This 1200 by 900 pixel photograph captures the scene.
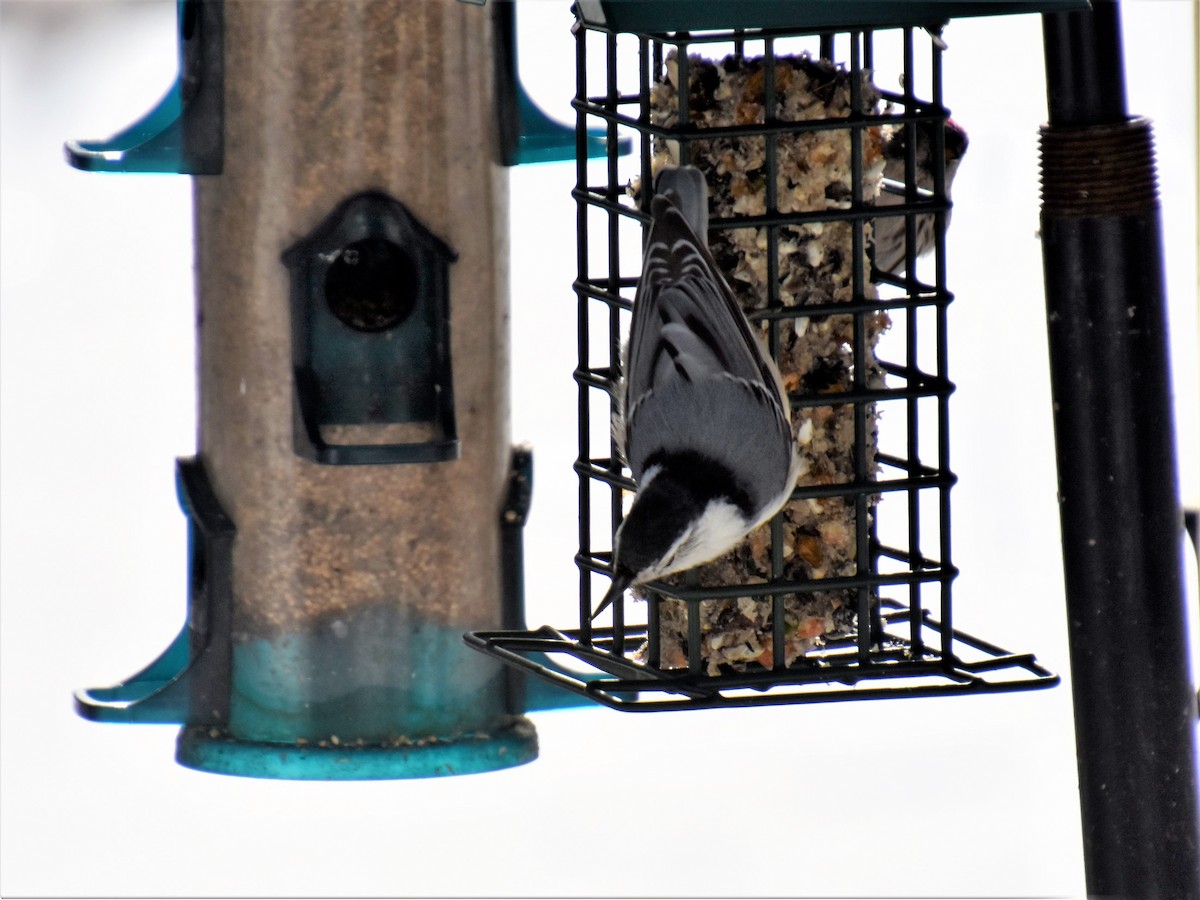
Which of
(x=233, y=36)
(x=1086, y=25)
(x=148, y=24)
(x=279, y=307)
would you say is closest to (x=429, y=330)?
(x=279, y=307)

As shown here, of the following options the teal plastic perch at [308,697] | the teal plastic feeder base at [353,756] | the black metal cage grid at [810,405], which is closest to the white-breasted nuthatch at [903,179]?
the black metal cage grid at [810,405]

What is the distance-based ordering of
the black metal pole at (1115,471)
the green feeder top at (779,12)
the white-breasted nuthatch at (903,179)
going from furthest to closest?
the white-breasted nuthatch at (903,179), the black metal pole at (1115,471), the green feeder top at (779,12)

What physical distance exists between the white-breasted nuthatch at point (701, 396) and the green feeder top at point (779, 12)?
8.4 inches

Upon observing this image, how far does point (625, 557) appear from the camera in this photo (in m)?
2.60

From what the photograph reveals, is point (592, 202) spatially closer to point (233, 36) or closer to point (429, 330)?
point (429, 330)

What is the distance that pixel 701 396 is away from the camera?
2.75m

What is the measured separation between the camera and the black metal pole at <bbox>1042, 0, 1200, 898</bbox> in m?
2.80

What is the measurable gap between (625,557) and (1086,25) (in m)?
1.02

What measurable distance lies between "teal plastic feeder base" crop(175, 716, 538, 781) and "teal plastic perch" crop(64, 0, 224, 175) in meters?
1.11

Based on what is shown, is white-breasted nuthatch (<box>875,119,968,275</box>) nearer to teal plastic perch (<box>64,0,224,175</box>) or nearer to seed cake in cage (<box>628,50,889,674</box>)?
seed cake in cage (<box>628,50,889,674</box>)

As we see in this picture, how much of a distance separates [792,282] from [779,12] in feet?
1.48

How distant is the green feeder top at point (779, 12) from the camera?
2.59 m

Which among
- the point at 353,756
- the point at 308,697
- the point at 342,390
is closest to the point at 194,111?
the point at 342,390

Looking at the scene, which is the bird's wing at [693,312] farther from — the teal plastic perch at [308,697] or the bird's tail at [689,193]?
the teal plastic perch at [308,697]
